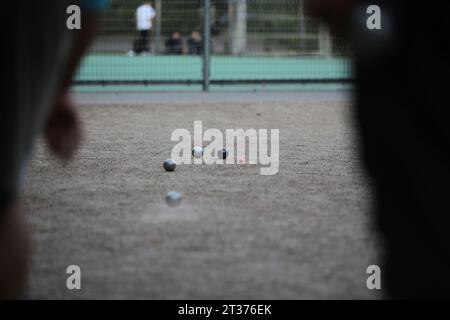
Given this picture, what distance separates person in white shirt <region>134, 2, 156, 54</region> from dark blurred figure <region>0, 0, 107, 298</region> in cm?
1378

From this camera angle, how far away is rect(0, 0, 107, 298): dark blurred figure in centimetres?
216

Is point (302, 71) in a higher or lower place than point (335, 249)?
higher

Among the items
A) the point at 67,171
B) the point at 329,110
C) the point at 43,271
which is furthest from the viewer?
the point at 329,110

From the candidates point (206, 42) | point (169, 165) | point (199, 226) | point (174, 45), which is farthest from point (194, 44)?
point (199, 226)

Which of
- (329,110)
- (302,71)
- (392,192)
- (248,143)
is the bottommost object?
(392,192)

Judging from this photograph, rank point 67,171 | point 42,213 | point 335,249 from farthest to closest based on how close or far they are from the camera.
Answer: point 67,171
point 42,213
point 335,249

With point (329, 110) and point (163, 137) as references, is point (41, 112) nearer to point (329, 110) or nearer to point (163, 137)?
point (163, 137)

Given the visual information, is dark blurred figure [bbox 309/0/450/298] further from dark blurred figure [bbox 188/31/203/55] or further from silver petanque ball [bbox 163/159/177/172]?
dark blurred figure [bbox 188/31/203/55]

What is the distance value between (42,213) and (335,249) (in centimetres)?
184

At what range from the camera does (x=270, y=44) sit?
60.6 ft

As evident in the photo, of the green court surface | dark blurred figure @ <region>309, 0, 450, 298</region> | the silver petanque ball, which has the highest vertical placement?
the green court surface

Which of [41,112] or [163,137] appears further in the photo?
[163,137]

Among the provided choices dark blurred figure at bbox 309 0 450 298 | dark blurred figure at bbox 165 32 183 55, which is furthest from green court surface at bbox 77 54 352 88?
dark blurred figure at bbox 309 0 450 298
